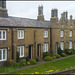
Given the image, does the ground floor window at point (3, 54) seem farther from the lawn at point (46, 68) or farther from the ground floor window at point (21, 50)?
the lawn at point (46, 68)

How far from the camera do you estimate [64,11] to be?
32.4m

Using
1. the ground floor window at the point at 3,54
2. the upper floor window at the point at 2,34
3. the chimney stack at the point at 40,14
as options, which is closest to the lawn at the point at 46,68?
the ground floor window at the point at 3,54

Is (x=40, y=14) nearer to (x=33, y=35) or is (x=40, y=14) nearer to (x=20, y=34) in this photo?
(x=33, y=35)

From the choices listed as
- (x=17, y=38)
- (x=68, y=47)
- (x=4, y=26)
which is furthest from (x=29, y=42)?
(x=68, y=47)

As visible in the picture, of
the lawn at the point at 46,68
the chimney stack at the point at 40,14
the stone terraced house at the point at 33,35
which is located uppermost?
the chimney stack at the point at 40,14

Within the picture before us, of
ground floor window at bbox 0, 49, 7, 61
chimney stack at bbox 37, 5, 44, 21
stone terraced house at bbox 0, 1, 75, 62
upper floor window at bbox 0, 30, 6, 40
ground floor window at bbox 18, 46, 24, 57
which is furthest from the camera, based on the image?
chimney stack at bbox 37, 5, 44, 21

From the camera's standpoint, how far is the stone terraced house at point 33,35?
737 inches

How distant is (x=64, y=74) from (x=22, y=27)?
49.2ft

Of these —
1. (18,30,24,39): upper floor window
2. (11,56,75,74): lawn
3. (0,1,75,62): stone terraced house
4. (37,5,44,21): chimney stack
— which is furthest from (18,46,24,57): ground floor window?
(37,5,44,21): chimney stack

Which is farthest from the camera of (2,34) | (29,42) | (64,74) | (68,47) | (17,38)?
(68,47)

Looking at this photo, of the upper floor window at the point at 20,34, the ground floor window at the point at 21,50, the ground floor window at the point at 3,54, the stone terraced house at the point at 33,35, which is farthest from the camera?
the ground floor window at the point at 21,50

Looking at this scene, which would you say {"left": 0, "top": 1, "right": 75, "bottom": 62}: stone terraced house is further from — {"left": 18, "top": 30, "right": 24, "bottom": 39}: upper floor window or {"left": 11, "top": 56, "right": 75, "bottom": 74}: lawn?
{"left": 11, "top": 56, "right": 75, "bottom": 74}: lawn

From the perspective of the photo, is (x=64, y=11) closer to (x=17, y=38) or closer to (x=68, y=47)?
(x=68, y=47)

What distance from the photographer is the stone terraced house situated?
18712 mm
